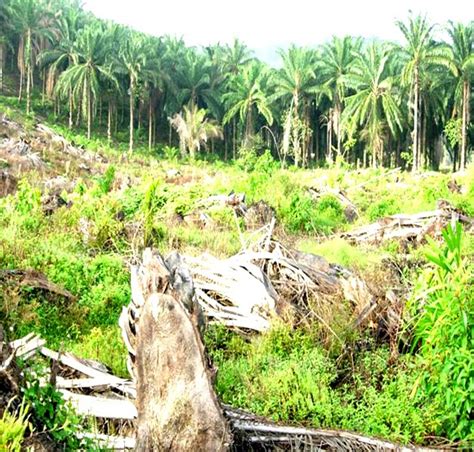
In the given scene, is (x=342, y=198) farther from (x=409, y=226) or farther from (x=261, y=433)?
(x=261, y=433)

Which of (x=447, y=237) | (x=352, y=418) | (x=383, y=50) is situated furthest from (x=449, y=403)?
(x=383, y=50)

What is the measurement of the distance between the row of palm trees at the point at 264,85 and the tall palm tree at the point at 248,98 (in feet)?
0.34

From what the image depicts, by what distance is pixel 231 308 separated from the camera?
20.4ft

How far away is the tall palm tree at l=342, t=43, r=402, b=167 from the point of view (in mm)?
35969

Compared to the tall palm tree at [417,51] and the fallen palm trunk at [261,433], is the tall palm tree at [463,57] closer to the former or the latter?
the tall palm tree at [417,51]

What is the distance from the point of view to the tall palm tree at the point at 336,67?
139 ft

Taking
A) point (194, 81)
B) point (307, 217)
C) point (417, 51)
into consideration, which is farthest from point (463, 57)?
point (307, 217)

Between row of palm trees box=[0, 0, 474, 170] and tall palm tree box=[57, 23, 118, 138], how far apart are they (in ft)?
0.30

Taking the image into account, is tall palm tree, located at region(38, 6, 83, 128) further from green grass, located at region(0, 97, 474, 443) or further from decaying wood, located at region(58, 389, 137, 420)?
decaying wood, located at region(58, 389, 137, 420)

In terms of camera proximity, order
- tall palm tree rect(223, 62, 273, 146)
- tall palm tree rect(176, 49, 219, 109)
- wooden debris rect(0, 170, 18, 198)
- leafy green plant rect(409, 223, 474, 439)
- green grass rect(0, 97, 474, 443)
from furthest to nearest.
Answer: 1. tall palm tree rect(176, 49, 219, 109)
2. tall palm tree rect(223, 62, 273, 146)
3. wooden debris rect(0, 170, 18, 198)
4. green grass rect(0, 97, 474, 443)
5. leafy green plant rect(409, 223, 474, 439)

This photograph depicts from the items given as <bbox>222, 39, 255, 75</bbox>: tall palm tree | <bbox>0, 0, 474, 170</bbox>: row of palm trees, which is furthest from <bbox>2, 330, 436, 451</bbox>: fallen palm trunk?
<bbox>222, 39, 255, 75</bbox>: tall palm tree

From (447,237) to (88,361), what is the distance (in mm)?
2871

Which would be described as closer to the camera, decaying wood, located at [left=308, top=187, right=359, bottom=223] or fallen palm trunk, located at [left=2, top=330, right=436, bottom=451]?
fallen palm trunk, located at [left=2, top=330, right=436, bottom=451]

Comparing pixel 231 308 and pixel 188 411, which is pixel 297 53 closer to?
pixel 231 308
